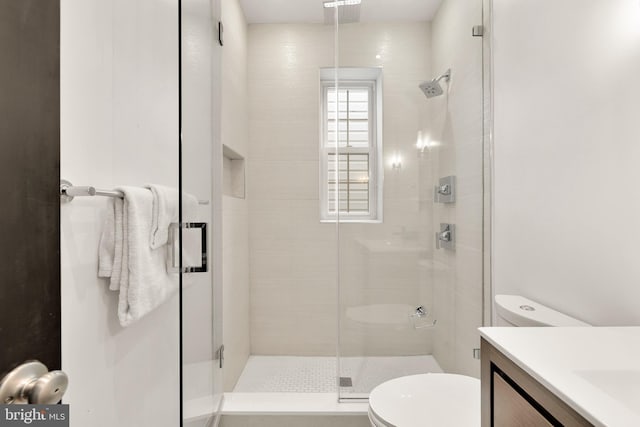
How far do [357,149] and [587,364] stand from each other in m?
1.42

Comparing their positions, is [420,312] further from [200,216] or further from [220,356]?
[200,216]

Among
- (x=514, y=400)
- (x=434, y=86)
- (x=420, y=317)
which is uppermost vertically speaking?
(x=434, y=86)

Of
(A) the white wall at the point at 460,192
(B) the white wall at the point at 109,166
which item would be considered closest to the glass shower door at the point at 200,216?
(B) the white wall at the point at 109,166

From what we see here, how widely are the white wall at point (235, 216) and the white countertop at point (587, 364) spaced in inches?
58.2

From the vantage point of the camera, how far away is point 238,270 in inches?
84.9

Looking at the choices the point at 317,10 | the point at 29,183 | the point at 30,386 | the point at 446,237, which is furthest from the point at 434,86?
the point at 30,386

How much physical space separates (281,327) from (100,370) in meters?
1.70

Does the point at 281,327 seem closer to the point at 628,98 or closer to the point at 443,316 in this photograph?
the point at 443,316

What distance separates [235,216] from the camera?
2098mm

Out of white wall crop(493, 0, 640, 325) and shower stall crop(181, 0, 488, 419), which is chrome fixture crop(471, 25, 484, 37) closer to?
shower stall crop(181, 0, 488, 419)

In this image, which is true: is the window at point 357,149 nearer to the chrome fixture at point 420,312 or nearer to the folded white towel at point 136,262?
the chrome fixture at point 420,312

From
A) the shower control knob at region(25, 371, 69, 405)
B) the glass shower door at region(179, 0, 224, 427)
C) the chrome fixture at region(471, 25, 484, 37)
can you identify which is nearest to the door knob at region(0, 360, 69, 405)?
the shower control knob at region(25, 371, 69, 405)

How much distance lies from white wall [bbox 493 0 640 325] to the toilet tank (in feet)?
0.11

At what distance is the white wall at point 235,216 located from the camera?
1879 millimetres
